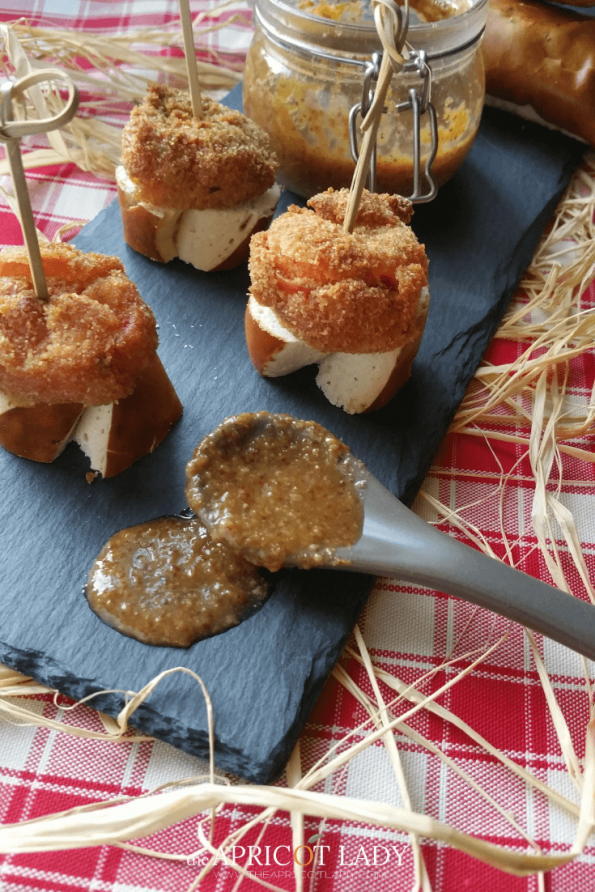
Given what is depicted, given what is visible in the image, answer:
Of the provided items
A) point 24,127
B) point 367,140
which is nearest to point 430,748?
point 367,140

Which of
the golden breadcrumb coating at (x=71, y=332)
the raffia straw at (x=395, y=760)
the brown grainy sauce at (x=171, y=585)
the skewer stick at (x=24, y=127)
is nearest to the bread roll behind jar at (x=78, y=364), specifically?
the golden breadcrumb coating at (x=71, y=332)

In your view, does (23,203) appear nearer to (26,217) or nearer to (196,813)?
(26,217)

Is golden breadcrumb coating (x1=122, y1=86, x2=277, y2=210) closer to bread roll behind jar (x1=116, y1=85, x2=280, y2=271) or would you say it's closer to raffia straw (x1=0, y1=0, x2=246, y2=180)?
bread roll behind jar (x1=116, y1=85, x2=280, y2=271)

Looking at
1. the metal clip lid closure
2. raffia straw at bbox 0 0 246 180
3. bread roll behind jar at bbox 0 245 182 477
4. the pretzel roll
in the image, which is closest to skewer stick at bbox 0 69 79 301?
bread roll behind jar at bbox 0 245 182 477

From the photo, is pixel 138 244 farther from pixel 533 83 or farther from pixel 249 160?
pixel 533 83

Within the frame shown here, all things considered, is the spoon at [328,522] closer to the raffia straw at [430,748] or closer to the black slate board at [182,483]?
the black slate board at [182,483]
